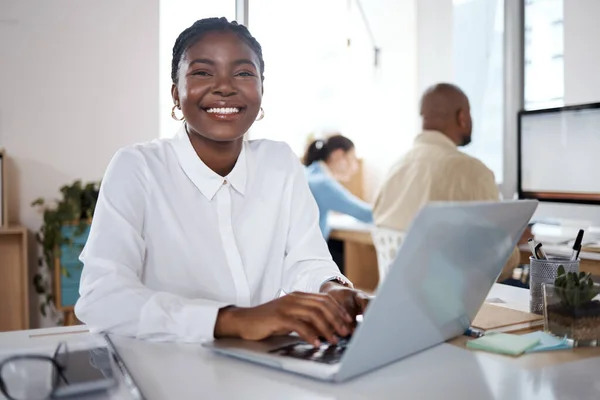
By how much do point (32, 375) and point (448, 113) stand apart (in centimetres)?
244

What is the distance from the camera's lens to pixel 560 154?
2988 millimetres

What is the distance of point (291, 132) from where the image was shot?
4.54m

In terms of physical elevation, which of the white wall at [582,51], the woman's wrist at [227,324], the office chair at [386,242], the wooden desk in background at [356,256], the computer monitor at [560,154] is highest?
the white wall at [582,51]

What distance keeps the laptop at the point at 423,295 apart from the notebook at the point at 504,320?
88mm

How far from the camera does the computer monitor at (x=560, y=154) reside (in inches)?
111

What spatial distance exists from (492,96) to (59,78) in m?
2.67

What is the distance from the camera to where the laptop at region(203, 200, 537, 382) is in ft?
2.41

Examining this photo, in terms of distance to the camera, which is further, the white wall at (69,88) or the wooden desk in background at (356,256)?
the wooden desk in background at (356,256)

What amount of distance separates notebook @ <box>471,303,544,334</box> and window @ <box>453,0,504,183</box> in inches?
116

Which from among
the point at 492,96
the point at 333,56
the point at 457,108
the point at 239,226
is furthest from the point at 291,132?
the point at 239,226

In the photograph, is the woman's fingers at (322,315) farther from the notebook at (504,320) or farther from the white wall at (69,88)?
the white wall at (69,88)

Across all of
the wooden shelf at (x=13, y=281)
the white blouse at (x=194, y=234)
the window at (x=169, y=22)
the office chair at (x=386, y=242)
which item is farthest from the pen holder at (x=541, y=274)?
the window at (x=169, y=22)

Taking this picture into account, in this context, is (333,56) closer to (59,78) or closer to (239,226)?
(59,78)

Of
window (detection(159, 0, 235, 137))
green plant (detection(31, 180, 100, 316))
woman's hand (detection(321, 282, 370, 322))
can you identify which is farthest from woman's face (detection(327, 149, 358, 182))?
woman's hand (detection(321, 282, 370, 322))
